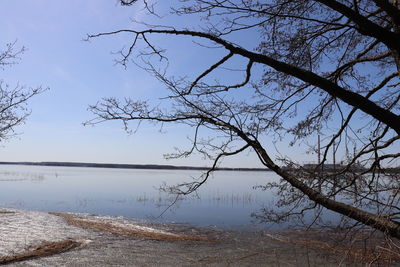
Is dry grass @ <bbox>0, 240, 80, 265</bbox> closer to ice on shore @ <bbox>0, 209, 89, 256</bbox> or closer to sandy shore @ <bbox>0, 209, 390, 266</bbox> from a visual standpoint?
sandy shore @ <bbox>0, 209, 390, 266</bbox>

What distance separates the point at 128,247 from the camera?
11305 millimetres

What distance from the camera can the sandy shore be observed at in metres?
9.09

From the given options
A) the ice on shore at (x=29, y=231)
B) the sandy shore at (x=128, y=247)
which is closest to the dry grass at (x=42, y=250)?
the sandy shore at (x=128, y=247)

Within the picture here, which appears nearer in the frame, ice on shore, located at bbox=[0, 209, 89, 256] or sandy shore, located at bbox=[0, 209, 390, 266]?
sandy shore, located at bbox=[0, 209, 390, 266]

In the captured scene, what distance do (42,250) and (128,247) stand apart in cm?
270

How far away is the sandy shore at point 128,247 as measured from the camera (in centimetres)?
909

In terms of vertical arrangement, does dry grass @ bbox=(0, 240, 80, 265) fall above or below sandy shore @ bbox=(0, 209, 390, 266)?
above

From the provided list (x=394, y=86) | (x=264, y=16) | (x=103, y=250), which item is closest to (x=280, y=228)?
(x=103, y=250)

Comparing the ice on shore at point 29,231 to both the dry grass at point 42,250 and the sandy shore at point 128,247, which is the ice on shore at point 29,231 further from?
the dry grass at point 42,250

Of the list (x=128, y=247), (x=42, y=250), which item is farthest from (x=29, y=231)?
(x=128, y=247)

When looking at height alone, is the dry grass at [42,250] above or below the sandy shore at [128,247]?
above

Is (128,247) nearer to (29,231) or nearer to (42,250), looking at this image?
(42,250)

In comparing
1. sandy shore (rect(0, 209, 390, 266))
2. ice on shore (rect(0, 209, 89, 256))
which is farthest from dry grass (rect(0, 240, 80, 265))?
ice on shore (rect(0, 209, 89, 256))

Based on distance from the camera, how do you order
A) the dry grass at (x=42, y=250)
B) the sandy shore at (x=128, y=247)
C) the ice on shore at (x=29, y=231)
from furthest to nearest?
the ice on shore at (x=29, y=231) < the sandy shore at (x=128, y=247) < the dry grass at (x=42, y=250)
